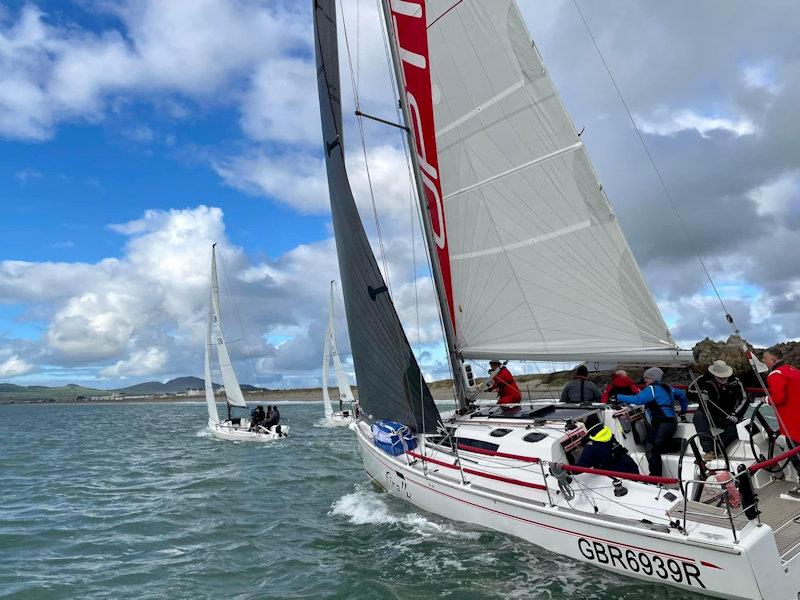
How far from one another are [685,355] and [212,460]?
16668 mm

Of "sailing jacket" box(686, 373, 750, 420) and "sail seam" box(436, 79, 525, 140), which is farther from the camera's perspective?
"sail seam" box(436, 79, 525, 140)

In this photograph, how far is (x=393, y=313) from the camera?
33.1 feet

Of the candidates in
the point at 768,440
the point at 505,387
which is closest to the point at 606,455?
the point at 768,440

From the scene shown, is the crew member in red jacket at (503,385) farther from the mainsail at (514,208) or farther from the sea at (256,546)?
the sea at (256,546)

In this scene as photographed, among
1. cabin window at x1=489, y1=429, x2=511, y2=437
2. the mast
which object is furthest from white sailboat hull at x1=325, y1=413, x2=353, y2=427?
cabin window at x1=489, y1=429, x2=511, y2=437

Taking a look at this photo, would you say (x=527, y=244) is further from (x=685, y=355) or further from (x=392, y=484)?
(x=392, y=484)

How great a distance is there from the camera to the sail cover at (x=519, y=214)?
856 cm

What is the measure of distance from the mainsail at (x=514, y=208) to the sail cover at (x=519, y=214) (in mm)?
19

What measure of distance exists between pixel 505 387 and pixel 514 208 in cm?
412

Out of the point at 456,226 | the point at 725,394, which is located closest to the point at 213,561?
the point at 456,226

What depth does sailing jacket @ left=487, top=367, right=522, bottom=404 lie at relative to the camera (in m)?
→ 11.2

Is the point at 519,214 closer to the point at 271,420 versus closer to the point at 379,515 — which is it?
the point at 379,515

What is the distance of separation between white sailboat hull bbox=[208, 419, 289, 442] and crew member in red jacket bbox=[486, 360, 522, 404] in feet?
51.7

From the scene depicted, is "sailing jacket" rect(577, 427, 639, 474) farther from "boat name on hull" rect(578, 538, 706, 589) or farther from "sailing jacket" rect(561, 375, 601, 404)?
"sailing jacket" rect(561, 375, 601, 404)
